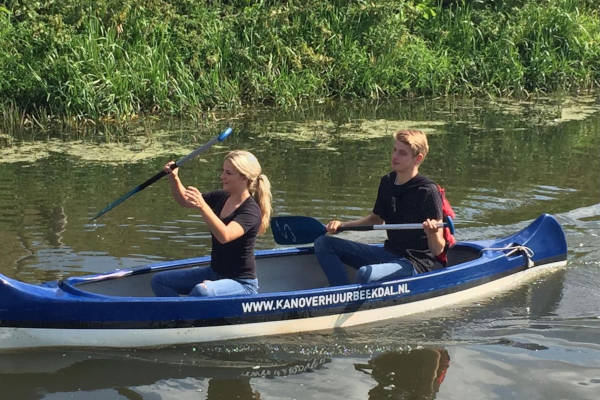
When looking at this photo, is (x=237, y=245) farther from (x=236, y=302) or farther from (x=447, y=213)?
(x=447, y=213)

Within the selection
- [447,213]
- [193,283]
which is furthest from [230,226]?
[447,213]

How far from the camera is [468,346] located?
6.36 metres

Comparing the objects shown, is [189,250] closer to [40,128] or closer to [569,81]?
[40,128]

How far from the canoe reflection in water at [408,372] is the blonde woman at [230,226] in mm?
917

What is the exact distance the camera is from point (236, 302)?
20.4 feet

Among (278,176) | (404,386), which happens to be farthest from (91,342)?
(278,176)

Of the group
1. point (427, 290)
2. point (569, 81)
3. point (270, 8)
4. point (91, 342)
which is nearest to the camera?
point (91, 342)

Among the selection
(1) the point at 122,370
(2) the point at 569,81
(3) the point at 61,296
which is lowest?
(1) the point at 122,370

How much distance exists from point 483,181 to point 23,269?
4994mm

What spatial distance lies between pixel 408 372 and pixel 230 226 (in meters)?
1.32

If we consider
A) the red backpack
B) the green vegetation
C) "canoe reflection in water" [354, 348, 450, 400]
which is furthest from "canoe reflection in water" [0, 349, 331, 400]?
the green vegetation

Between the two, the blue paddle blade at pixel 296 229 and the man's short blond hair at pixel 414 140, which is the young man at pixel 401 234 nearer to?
the man's short blond hair at pixel 414 140

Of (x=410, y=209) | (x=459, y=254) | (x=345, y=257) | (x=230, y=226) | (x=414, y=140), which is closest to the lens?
(x=230, y=226)

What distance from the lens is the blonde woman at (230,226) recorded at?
6031 millimetres
